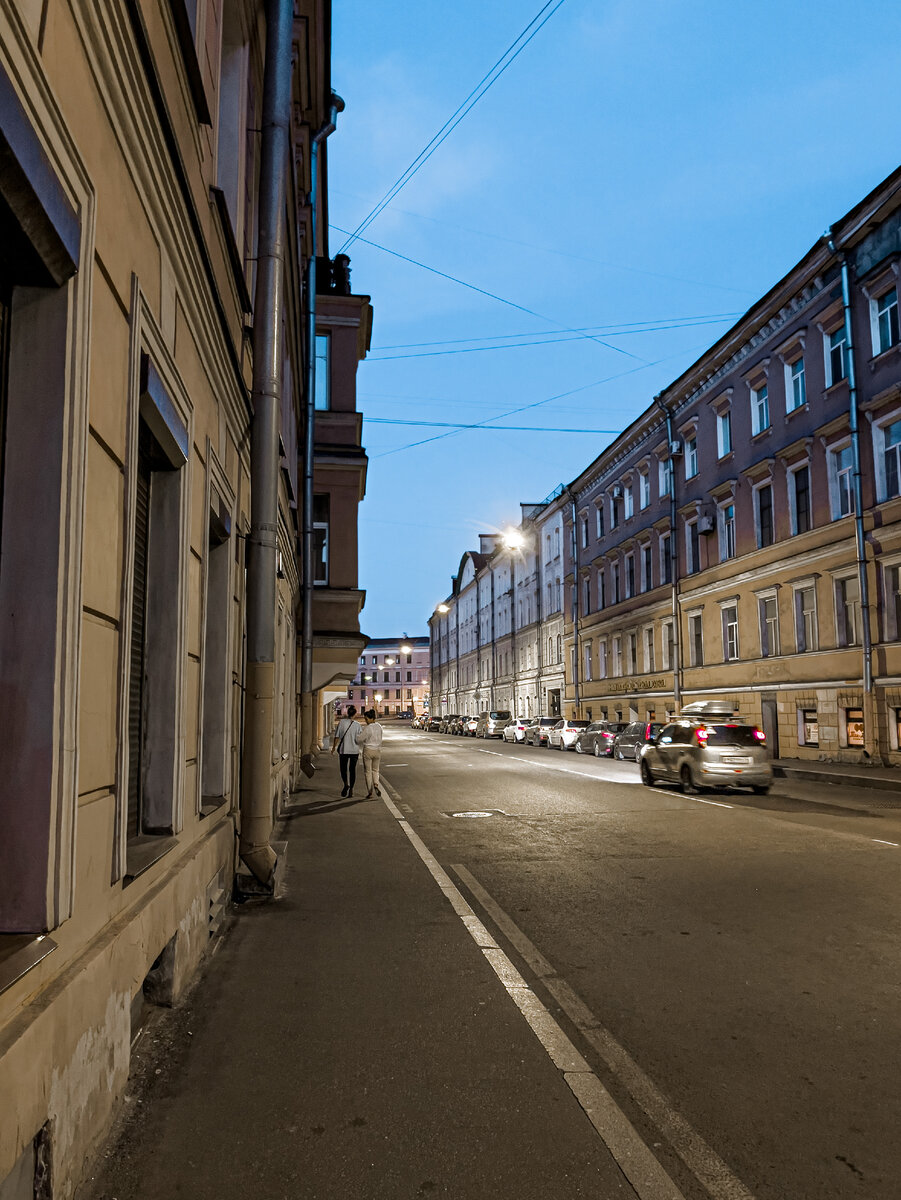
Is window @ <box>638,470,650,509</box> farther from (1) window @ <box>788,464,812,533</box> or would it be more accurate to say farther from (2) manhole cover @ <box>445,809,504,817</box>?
(2) manhole cover @ <box>445,809,504,817</box>

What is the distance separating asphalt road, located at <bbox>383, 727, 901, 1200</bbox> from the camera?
367 cm

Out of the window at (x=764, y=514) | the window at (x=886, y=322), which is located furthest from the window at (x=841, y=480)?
the window at (x=764, y=514)

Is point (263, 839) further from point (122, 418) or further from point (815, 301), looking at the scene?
point (815, 301)

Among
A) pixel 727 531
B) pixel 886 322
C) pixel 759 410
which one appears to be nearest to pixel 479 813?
pixel 886 322

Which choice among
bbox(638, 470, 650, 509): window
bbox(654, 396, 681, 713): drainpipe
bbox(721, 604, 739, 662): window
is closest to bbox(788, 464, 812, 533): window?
bbox(721, 604, 739, 662): window

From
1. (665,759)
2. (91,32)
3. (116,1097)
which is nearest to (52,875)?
(116,1097)

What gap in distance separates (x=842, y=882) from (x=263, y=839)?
18.0ft

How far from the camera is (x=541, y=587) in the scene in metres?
63.4

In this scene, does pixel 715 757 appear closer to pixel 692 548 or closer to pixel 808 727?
pixel 808 727

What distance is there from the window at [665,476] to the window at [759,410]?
23.6 ft

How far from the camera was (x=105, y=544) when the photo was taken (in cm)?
401

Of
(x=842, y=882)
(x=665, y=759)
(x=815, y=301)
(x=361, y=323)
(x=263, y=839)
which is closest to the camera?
(x=263, y=839)

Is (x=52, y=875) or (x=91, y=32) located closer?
(x=52, y=875)

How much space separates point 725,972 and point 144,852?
3667mm
